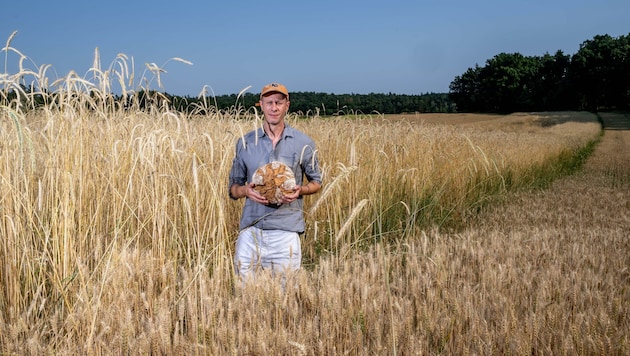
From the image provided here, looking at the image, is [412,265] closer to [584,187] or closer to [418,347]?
[418,347]

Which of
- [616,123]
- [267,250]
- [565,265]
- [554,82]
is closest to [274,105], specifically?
[267,250]

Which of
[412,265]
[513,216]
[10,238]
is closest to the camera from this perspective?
[10,238]

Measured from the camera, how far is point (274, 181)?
9.58ft

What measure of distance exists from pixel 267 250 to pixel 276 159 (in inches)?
23.4

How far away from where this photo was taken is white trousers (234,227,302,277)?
10.6 feet

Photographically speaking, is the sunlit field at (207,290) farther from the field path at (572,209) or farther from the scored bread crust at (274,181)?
the field path at (572,209)

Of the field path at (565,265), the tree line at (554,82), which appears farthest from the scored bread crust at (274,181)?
the tree line at (554,82)

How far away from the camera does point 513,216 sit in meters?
6.30

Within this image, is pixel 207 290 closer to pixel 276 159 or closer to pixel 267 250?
pixel 267 250

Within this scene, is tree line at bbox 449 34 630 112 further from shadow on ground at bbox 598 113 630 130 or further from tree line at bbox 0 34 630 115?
shadow on ground at bbox 598 113 630 130

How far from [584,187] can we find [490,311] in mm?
7525

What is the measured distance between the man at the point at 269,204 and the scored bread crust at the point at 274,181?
0.22 m

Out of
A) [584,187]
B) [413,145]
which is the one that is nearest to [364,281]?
[413,145]

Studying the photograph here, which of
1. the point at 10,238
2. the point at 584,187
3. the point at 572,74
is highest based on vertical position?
the point at 572,74
